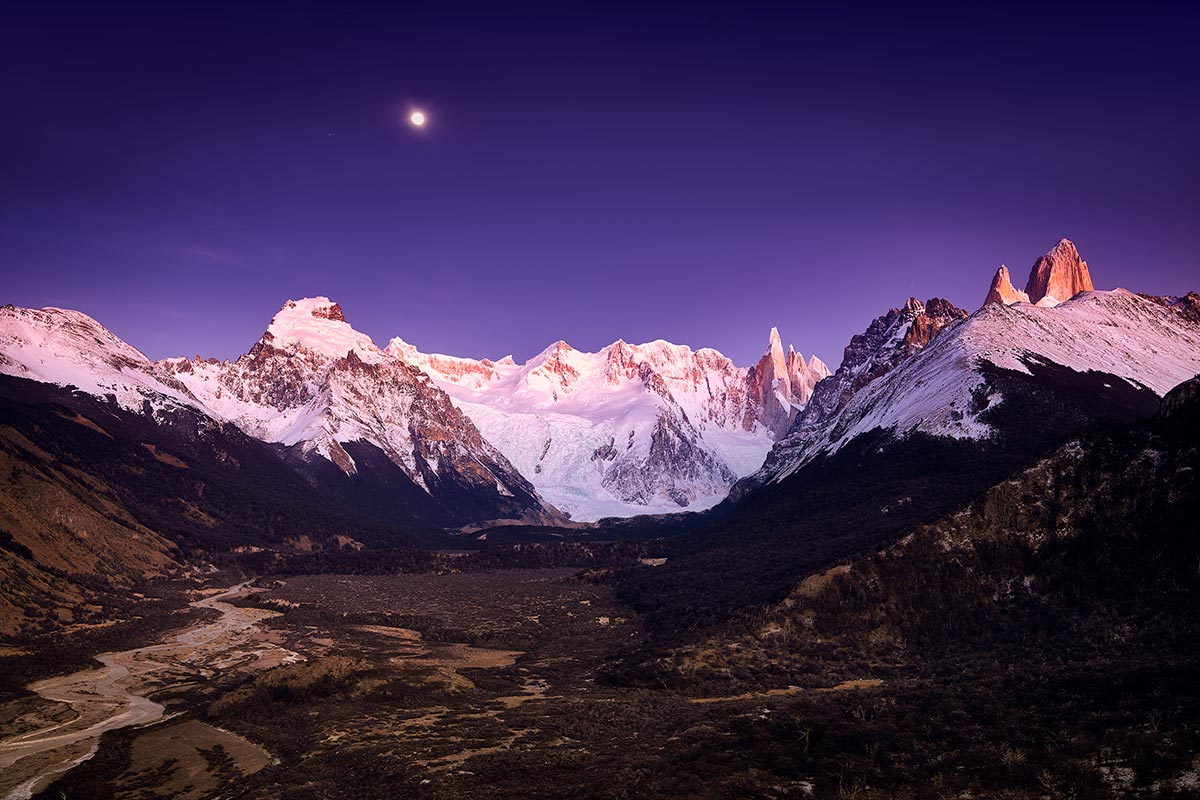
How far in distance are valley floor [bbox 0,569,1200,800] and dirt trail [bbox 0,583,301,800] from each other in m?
0.71

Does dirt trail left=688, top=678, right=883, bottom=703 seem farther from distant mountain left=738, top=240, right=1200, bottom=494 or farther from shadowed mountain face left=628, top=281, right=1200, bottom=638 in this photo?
distant mountain left=738, top=240, right=1200, bottom=494

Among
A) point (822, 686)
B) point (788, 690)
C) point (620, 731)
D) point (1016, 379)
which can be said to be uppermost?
point (1016, 379)

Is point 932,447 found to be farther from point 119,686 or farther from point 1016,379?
point 119,686

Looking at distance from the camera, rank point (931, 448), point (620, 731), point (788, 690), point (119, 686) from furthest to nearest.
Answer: point (931, 448), point (119, 686), point (788, 690), point (620, 731)

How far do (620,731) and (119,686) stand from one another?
60156mm

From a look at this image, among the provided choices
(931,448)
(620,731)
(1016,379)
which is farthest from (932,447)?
(620,731)

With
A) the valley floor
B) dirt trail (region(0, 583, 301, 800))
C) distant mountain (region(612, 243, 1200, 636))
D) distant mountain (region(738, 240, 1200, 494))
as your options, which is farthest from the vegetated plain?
distant mountain (region(738, 240, 1200, 494))

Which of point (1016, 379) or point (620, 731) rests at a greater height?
point (1016, 379)

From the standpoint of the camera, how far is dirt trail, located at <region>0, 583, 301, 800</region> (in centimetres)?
5428

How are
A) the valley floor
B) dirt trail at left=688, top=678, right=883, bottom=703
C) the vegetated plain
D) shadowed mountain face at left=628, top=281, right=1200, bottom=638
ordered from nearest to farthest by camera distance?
the valley floor → the vegetated plain → dirt trail at left=688, top=678, right=883, bottom=703 → shadowed mountain face at left=628, top=281, right=1200, bottom=638

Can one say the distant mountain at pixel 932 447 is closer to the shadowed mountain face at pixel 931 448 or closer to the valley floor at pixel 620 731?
the shadowed mountain face at pixel 931 448

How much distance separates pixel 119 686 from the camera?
79.9 metres

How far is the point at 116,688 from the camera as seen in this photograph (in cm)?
7900

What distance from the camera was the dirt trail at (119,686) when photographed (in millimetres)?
54275
